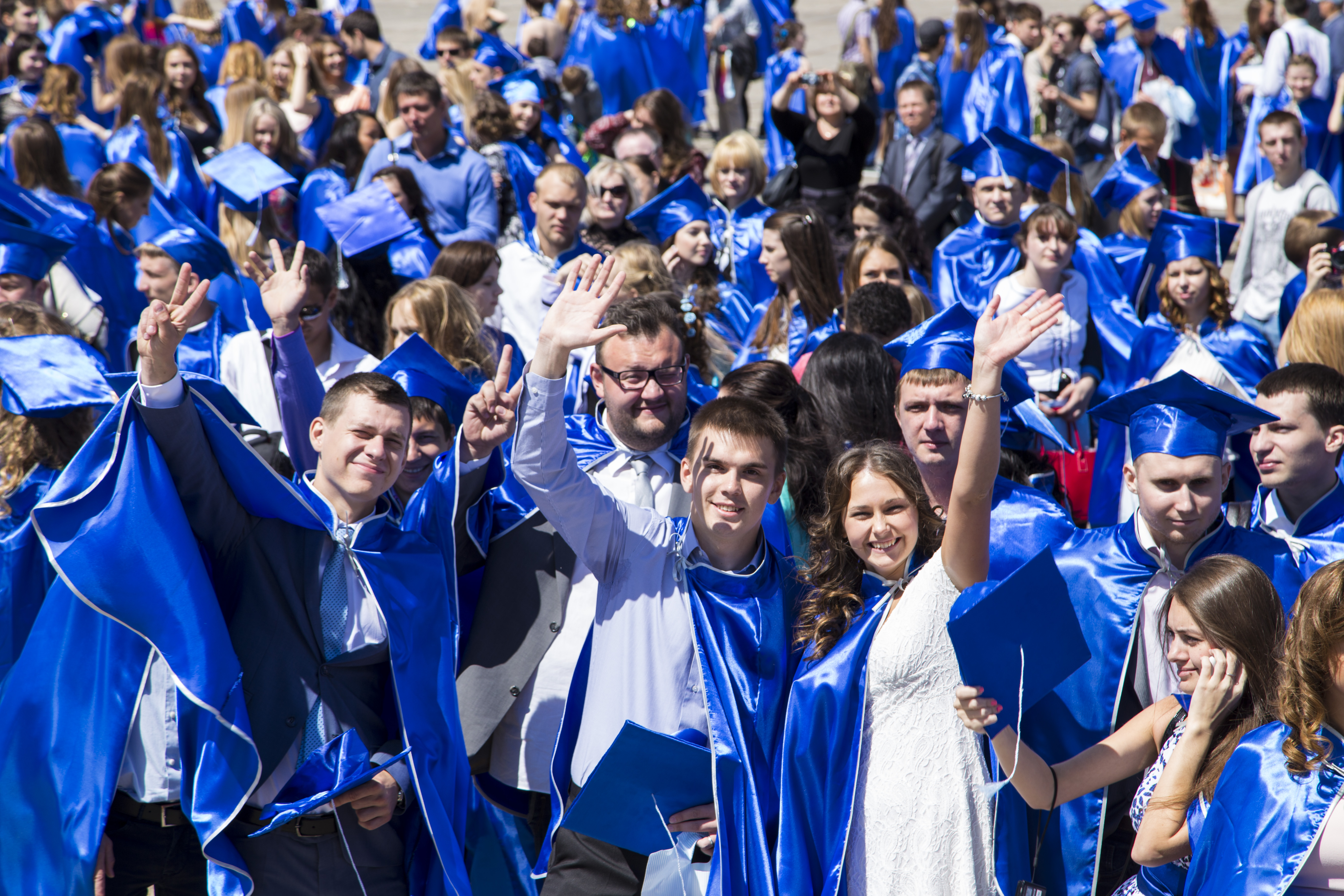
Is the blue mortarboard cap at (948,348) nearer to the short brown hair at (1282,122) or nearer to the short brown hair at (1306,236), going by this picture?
the short brown hair at (1306,236)

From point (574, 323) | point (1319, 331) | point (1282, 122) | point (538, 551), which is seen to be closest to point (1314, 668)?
point (574, 323)

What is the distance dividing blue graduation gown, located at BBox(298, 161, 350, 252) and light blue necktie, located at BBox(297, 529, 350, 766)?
15.9 feet

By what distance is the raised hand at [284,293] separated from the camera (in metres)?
4.56

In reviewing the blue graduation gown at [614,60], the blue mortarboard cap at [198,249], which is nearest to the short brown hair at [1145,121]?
the blue graduation gown at [614,60]

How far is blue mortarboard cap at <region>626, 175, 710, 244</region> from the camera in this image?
296 inches

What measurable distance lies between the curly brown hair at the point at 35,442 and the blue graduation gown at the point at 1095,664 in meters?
2.92

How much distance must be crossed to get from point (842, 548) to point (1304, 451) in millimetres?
1806

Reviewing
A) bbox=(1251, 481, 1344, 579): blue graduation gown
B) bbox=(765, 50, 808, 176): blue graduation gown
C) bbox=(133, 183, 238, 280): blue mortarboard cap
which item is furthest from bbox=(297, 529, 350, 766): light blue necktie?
bbox=(765, 50, 808, 176): blue graduation gown

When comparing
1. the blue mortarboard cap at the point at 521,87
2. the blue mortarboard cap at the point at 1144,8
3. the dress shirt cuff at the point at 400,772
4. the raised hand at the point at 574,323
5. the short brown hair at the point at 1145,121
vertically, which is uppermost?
the blue mortarboard cap at the point at 1144,8

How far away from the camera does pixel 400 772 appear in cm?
346

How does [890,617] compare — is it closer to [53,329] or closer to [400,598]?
[400,598]

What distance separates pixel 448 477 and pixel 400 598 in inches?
16.7

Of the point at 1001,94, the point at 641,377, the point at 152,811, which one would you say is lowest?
the point at 152,811

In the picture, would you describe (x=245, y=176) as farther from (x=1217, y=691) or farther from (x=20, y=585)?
(x=1217, y=691)
